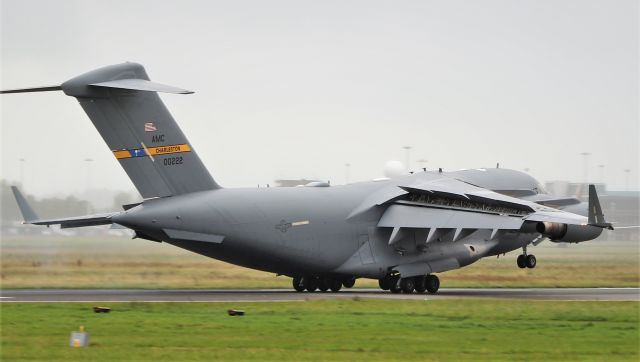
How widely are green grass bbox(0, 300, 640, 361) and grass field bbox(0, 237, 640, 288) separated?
11.7 m

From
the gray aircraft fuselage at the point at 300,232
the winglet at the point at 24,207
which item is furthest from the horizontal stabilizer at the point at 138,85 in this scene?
the winglet at the point at 24,207

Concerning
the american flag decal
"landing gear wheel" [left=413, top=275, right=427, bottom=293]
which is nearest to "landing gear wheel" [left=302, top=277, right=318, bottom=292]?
"landing gear wheel" [left=413, top=275, right=427, bottom=293]

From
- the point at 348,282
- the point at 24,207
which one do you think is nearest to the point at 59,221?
the point at 24,207

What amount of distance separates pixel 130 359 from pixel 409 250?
20.3 metres

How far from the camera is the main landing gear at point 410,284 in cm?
3797

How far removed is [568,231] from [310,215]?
8669 mm

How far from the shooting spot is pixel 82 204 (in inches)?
2403

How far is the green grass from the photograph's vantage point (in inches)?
797

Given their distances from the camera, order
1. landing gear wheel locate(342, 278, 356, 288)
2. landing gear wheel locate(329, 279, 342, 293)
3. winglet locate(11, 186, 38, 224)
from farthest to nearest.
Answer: landing gear wheel locate(342, 278, 356, 288), landing gear wheel locate(329, 279, 342, 293), winglet locate(11, 186, 38, 224)

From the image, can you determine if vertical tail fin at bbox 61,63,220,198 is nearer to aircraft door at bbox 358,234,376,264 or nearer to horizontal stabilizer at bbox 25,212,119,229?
horizontal stabilizer at bbox 25,212,119,229

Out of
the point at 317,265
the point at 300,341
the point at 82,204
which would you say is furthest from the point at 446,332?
the point at 82,204

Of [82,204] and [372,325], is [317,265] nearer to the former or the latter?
[372,325]

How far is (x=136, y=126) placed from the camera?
1340 inches

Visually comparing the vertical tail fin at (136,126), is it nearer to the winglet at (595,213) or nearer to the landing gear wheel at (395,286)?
the landing gear wheel at (395,286)
